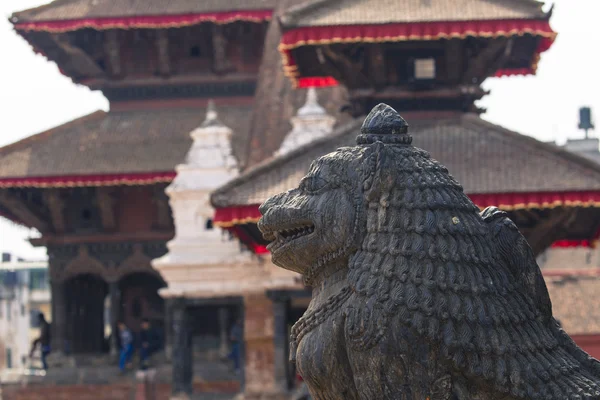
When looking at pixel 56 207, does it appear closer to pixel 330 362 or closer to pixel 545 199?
pixel 545 199

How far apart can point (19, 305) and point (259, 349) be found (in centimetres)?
3947

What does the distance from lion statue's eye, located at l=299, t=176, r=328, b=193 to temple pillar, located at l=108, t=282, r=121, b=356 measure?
1934 cm

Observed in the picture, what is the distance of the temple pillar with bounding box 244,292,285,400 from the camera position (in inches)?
763

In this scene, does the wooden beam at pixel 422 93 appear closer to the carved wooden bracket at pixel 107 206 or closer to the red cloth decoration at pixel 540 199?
the red cloth decoration at pixel 540 199

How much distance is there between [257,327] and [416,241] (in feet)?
47.7

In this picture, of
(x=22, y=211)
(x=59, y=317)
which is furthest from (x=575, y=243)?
(x=59, y=317)

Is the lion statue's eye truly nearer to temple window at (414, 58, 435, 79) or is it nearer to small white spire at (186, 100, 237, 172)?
temple window at (414, 58, 435, 79)

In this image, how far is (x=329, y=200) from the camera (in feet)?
20.2

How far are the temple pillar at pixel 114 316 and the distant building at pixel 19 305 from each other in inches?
1128

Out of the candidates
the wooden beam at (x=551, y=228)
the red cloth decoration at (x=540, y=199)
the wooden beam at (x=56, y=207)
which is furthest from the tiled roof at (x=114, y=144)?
the red cloth decoration at (x=540, y=199)

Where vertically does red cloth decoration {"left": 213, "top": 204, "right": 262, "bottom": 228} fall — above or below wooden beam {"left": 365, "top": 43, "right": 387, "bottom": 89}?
below

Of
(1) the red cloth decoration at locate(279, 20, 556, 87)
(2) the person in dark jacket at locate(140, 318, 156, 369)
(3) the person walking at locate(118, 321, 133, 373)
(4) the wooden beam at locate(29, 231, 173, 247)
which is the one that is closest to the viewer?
(1) the red cloth decoration at locate(279, 20, 556, 87)

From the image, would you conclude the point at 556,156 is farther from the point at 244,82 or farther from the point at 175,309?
the point at 244,82

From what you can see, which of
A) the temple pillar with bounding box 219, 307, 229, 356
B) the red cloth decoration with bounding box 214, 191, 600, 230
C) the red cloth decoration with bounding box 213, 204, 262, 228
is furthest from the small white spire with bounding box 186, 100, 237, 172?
the red cloth decoration with bounding box 214, 191, 600, 230
